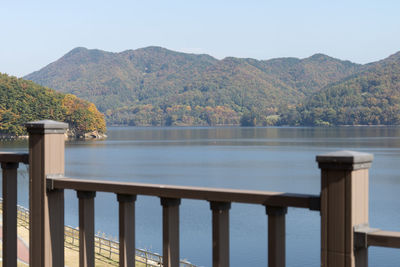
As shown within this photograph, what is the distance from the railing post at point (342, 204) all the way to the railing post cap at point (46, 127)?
1808 millimetres

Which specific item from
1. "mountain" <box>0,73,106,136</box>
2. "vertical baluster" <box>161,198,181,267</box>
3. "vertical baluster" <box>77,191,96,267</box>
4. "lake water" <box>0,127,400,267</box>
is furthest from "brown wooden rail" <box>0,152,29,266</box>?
"mountain" <box>0,73,106,136</box>

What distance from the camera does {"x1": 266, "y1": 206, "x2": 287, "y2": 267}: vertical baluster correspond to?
2824 mm

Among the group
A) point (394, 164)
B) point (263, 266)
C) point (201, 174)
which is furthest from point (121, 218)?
point (394, 164)

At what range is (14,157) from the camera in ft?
12.9

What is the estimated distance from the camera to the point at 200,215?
39344mm

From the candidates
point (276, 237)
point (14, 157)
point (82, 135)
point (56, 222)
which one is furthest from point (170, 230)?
point (82, 135)

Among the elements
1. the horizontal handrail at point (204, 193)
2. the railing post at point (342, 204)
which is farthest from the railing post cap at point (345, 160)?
the horizontal handrail at point (204, 193)

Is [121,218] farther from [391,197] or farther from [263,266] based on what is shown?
[391,197]

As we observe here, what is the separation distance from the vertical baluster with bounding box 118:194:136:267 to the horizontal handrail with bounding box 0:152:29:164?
895 millimetres

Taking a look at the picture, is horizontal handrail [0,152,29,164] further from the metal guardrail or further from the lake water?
the lake water

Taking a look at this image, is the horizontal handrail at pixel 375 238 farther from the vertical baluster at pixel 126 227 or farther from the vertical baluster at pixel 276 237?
the vertical baluster at pixel 126 227

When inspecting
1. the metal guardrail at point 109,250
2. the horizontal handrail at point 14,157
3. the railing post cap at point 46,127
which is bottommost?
the metal guardrail at point 109,250

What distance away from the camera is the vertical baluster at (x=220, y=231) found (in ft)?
9.78

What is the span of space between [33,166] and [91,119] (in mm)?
142683
